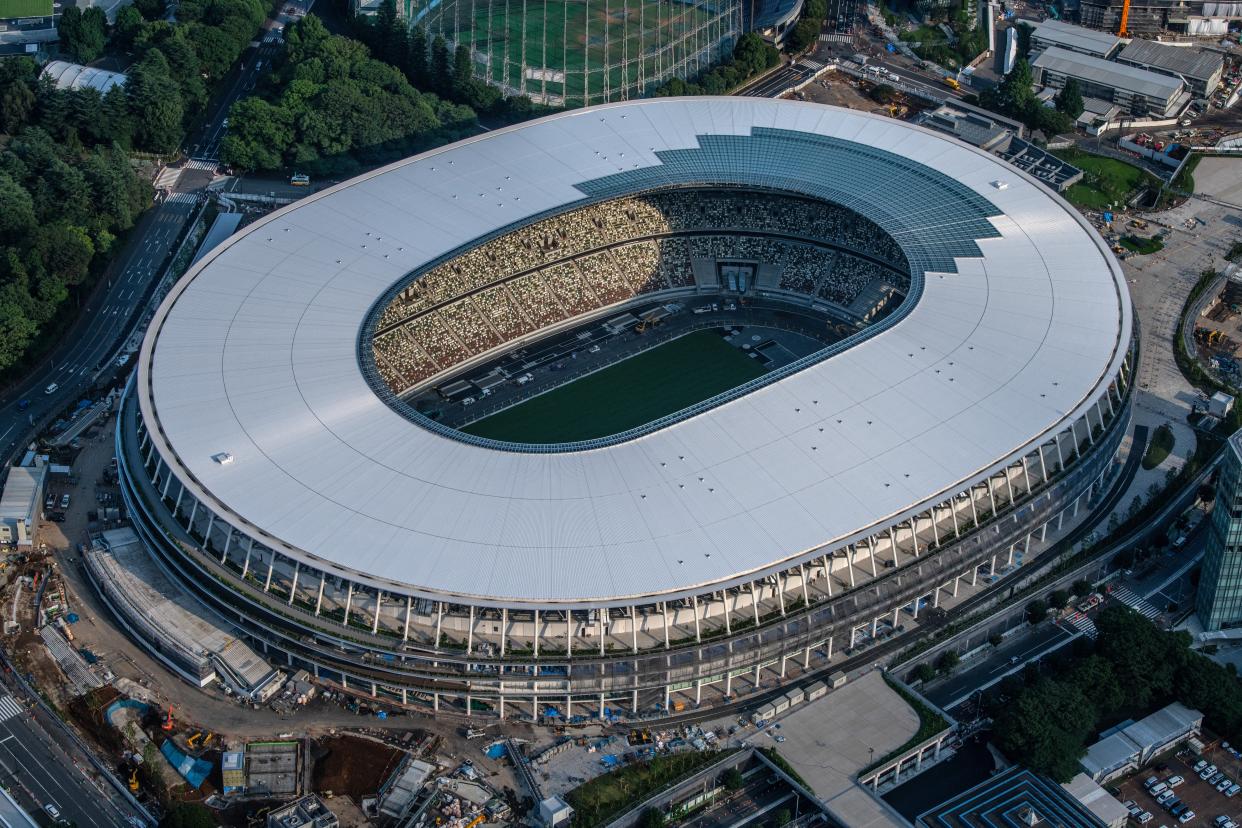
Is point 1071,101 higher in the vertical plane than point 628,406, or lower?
higher

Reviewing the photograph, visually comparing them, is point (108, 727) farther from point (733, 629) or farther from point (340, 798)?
point (733, 629)

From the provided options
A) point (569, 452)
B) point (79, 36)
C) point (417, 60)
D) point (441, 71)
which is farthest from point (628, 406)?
point (79, 36)

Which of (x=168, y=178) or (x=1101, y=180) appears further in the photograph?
(x=1101, y=180)

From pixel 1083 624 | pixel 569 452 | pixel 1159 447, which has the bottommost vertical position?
pixel 1083 624

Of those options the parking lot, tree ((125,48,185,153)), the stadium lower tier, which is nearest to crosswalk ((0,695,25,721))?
the stadium lower tier

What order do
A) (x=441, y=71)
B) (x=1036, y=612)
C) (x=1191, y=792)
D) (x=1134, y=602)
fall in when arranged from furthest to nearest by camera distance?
(x=441, y=71) < (x=1134, y=602) < (x=1036, y=612) < (x=1191, y=792)

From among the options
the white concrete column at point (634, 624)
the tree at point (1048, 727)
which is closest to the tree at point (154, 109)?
the white concrete column at point (634, 624)

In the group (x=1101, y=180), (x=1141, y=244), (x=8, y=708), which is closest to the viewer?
(x=8, y=708)

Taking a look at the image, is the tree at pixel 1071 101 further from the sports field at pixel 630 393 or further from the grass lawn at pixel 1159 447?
the sports field at pixel 630 393

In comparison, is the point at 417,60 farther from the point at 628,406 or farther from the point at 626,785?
the point at 626,785
